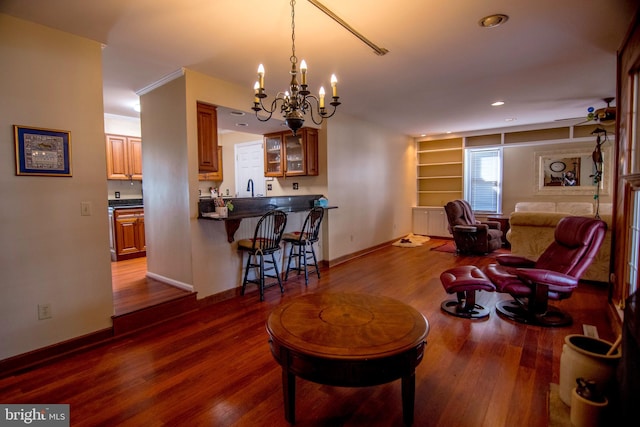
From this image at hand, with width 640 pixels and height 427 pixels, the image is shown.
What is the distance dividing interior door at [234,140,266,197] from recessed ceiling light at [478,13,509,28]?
503 centimetres

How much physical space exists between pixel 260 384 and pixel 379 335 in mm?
1028

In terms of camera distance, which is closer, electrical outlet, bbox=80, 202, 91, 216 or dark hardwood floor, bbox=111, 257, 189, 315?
electrical outlet, bbox=80, 202, 91, 216

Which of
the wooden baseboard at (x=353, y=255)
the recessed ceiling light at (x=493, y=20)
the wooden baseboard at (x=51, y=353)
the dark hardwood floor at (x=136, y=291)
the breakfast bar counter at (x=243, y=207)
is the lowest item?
the wooden baseboard at (x=51, y=353)

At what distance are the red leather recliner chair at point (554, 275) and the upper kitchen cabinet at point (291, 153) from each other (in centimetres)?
305

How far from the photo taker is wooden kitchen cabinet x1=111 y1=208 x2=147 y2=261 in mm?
5215

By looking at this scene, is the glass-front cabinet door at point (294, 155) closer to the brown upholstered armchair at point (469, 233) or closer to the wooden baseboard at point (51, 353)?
the brown upholstered armchair at point (469, 233)

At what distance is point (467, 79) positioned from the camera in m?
3.88

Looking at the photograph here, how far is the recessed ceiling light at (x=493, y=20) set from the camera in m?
2.45

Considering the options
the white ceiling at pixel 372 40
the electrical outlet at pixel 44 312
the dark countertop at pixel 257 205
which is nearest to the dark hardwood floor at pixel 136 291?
the electrical outlet at pixel 44 312

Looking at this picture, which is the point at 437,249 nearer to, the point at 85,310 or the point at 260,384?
the point at 260,384

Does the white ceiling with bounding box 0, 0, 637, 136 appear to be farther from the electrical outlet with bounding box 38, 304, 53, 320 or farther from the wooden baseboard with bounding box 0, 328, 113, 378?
the wooden baseboard with bounding box 0, 328, 113, 378

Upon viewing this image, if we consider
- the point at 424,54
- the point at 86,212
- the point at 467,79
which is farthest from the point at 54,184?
the point at 467,79

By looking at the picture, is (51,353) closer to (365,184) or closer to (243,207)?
(243,207)

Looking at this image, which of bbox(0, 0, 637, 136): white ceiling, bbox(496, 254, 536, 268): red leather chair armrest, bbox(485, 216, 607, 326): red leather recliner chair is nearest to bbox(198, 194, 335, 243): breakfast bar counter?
bbox(0, 0, 637, 136): white ceiling
